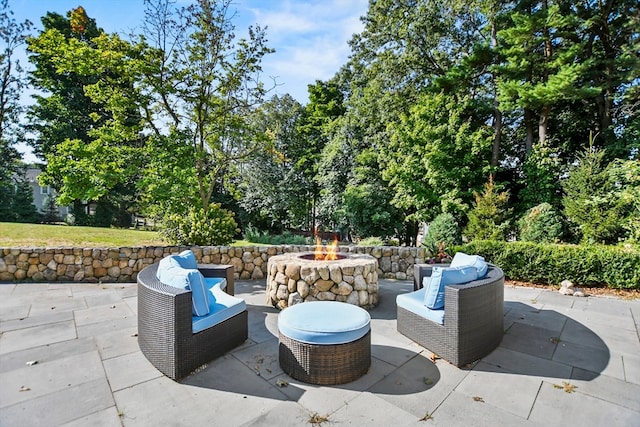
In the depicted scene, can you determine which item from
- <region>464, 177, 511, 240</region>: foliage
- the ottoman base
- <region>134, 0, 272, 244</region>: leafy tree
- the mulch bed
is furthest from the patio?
<region>464, 177, 511, 240</region>: foliage

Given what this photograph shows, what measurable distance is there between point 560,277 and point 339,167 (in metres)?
9.05

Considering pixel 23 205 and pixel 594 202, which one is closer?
pixel 594 202

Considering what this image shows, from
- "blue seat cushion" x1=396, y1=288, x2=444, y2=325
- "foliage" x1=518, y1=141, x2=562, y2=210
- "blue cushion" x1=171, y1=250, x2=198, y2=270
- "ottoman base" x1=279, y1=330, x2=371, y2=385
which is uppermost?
"foliage" x1=518, y1=141, x2=562, y2=210

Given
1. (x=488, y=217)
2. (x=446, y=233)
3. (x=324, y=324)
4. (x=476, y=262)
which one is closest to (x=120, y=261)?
(x=324, y=324)

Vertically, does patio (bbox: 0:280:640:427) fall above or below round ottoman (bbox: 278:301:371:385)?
below

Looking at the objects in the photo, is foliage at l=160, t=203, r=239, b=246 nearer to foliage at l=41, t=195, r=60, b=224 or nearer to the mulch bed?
the mulch bed

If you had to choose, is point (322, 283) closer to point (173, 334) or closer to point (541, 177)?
point (173, 334)

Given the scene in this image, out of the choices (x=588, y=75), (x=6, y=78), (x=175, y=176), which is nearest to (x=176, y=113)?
(x=175, y=176)

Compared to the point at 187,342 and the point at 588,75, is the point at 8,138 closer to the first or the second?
the point at 187,342

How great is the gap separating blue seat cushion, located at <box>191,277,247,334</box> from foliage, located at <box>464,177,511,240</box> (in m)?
8.24

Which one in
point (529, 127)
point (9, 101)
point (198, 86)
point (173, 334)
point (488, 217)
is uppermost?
point (9, 101)

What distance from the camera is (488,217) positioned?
9602 mm

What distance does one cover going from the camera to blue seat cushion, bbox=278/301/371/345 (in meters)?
2.73

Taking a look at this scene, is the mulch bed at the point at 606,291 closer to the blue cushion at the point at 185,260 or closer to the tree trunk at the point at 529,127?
the tree trunk at the point at 529,127
